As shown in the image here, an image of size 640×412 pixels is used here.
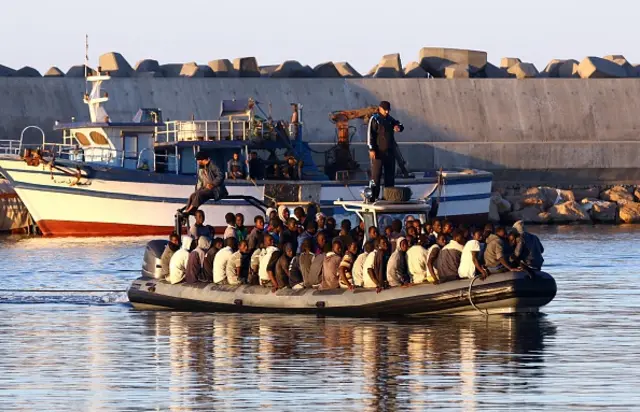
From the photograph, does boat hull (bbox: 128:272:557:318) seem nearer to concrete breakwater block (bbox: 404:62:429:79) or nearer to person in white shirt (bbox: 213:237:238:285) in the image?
person in white shirt (bbox: 213:237:238:285)

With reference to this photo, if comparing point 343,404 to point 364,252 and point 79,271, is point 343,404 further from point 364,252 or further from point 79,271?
point 79,271

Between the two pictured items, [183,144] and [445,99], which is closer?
[183,144]

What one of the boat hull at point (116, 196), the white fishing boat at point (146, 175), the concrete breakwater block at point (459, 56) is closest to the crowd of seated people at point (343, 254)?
the white fishing boat at point (146, 175)

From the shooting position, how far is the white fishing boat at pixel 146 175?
5075cm

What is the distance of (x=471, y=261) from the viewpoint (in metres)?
26.1

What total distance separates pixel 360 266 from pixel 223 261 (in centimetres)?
267

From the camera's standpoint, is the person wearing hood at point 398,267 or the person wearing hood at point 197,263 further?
the person wearing hood at point 197,263

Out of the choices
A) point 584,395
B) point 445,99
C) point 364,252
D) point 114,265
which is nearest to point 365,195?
point 364,252

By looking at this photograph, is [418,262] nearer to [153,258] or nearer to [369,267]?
[369,267]

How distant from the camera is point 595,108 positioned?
67000 mm

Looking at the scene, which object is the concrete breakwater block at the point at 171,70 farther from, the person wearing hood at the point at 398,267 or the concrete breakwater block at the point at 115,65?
the person wearing hood at the point at 398,267

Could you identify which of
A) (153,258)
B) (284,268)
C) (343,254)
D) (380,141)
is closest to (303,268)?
(284,268)

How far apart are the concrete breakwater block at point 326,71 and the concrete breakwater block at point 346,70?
8.9 inches

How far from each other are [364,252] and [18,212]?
30294mm
